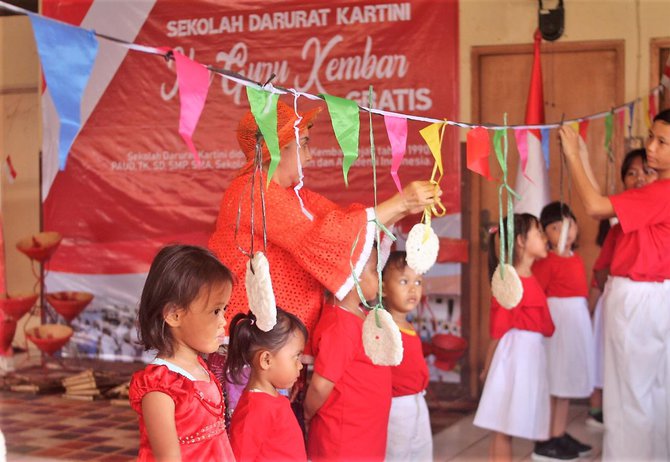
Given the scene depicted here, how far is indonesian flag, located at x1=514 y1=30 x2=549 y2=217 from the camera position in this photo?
4734mm

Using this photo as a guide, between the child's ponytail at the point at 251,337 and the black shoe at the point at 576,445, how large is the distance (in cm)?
200

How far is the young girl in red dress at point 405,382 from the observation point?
10.0 feet

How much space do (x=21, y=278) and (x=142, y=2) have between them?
2299 millimetres

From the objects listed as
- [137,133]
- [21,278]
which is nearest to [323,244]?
[137,133]

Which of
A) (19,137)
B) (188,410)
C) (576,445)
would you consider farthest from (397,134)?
(19,137)

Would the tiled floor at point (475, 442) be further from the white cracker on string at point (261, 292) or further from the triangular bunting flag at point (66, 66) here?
the triangular bunting flag at point (66, 66)

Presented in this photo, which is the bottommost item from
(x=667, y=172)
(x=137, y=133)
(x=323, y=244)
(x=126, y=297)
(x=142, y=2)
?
(x=126, y=297)

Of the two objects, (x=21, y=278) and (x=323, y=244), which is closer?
(x=323, y=244)

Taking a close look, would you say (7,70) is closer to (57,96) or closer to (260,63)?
(260,63)

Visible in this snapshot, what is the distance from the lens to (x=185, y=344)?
2.10m

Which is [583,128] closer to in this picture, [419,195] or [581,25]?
[581,25]

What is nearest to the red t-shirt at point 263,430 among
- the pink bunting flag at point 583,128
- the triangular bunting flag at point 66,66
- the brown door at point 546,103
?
the triangular bunting flag at point 66,66

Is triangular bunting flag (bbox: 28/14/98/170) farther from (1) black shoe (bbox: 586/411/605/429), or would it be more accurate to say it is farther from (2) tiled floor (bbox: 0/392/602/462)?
(1) black shoe (bbox: 586/411/605/429)

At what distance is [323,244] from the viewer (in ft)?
8.86
